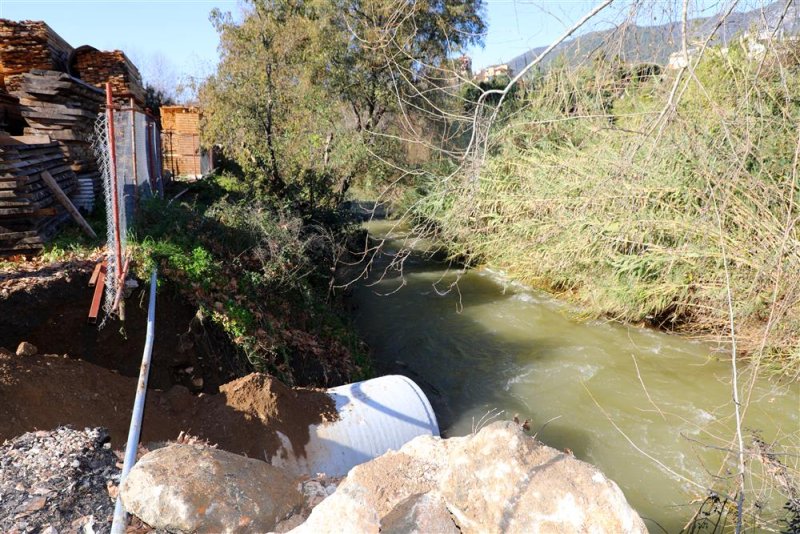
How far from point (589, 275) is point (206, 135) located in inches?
431

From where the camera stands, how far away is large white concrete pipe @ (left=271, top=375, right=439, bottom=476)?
5453 millimetres

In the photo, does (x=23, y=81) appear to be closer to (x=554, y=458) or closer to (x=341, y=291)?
(x=341, y=291)

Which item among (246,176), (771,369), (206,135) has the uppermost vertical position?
(206,135)

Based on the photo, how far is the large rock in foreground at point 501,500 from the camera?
239 cm

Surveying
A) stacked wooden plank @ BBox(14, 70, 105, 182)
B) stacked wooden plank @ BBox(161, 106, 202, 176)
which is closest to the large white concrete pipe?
stacked wooden plank @ BBox(14, 70, 105, 182)

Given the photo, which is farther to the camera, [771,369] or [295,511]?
[771,369]

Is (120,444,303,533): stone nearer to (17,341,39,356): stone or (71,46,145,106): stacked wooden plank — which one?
(17,341,39,356): stone

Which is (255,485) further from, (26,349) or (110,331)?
(110,331)

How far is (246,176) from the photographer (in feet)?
39.0

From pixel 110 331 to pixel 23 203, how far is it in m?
2.15

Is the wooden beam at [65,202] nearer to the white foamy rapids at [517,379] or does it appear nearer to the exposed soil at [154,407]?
the exposed soil at [154,407]

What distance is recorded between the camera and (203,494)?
9.69ft

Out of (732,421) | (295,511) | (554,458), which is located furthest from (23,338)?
(732,421)

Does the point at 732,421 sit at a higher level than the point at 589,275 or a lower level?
lower
